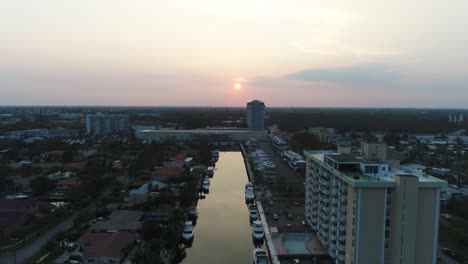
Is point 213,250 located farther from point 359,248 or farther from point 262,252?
point 359,248

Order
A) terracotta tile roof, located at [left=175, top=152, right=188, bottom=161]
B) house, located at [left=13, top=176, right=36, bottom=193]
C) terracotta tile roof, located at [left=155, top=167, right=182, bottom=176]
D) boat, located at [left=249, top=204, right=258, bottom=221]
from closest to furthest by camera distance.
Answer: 1. boat, located at [left=249, top=204, right=258, bottom=221]
2. house, located at [left=13, top=176, right=36, bottom=193]
3. terracotta tile roof, located at [left=155, top=167, right=182, bottom=176]
4. terracotta tile roof, located at [left=175, top=152, right=188, bottom=161]

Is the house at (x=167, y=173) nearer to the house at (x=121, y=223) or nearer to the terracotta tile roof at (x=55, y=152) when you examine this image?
the house at (x=121, y=223)

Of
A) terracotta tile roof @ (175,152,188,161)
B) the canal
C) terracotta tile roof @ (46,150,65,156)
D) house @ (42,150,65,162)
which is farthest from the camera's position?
terracotta tile roof @ (46,150,65,156)

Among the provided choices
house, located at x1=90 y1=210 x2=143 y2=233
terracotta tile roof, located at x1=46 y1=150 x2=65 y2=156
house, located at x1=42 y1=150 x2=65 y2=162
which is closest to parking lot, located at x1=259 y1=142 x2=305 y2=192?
house, located at x1=90 y1=210 x2=143 y2=233

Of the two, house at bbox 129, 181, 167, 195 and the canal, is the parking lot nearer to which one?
the canal

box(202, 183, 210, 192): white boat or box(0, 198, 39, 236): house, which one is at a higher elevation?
box(0, 198, 39, 236): house

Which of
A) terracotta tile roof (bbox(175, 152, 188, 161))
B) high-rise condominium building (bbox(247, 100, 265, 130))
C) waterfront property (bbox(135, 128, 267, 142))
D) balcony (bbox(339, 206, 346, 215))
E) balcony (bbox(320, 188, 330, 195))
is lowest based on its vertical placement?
terracotta tile roof (bbox(175, 152, 188, 161))
